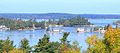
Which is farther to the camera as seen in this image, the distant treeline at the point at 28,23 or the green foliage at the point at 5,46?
the distant treeline at the point at 28,23

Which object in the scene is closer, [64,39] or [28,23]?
[64,39]

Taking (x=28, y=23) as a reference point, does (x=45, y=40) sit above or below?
above

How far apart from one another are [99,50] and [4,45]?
38.9ft

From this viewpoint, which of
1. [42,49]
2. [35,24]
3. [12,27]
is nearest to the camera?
[42,49]

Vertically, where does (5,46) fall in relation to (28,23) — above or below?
above

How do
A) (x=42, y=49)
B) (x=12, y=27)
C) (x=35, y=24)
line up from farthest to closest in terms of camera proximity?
(x=35, y=24)
(x=12, y=27)
(x=42, y=49)

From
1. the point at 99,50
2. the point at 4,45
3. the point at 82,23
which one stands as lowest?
the point at 82,23

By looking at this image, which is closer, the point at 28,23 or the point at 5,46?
the point at 5,46

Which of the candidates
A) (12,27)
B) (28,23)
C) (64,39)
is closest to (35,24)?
(28,23)

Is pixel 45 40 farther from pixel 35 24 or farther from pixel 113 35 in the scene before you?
pixel 35 24

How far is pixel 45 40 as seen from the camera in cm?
1875

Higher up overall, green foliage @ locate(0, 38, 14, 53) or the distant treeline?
green foliage @ locate(0, 38, 14, 53)

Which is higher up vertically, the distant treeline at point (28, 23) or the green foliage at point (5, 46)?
the green foliage at point (5, 46)

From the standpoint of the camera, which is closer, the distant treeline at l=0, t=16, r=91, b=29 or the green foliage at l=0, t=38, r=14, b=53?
the green foliage at l=0, t=38, r=14, b=53
